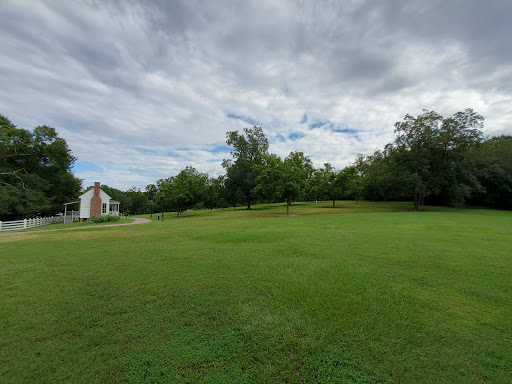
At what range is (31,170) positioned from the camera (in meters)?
27.1

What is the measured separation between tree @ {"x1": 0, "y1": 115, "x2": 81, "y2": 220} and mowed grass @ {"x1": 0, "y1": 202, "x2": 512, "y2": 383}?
24.3 m

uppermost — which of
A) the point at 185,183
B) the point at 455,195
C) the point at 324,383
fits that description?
the point at 185,183

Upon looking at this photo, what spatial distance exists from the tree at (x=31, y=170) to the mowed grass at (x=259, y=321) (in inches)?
957

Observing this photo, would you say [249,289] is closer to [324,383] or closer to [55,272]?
[324,383]

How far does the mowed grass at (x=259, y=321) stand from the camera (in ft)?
7.78

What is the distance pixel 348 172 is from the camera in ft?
128

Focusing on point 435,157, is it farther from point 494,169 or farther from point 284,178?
point 284,178

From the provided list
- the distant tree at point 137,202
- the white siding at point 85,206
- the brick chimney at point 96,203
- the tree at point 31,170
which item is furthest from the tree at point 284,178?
the distant tree at point 137,202

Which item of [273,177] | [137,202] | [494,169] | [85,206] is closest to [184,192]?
[85,206]

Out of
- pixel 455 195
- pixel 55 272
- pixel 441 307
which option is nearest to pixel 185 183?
pixel 55 272

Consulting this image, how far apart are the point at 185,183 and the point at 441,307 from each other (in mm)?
31293

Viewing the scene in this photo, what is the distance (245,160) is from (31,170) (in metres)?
29.1

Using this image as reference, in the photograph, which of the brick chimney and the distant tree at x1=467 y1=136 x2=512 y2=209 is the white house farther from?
the distant tree at x1=467 y1=136 x2=512 y2=209

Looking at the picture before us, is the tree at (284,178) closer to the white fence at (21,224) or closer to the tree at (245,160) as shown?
the tree at (245,160)
